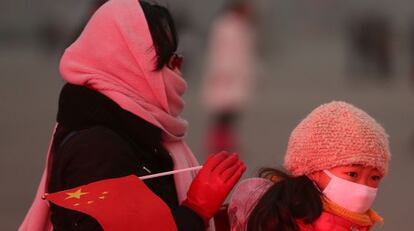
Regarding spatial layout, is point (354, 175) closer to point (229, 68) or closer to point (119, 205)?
point (119, 205)

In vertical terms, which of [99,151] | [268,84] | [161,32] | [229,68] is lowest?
[268,84]

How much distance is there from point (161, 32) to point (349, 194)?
2.64ft

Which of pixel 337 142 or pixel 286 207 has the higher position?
pixel 337 142

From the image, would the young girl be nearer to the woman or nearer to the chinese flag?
the woman

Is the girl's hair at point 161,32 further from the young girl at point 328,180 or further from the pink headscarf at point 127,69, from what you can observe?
the young girl at point 328,180

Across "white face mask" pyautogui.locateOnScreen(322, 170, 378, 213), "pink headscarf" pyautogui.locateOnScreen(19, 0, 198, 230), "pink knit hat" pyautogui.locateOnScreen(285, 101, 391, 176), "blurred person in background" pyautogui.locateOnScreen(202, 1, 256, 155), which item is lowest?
"blurred person in background" pyautogui.locateOnScreen(202, 1, 256, 155)

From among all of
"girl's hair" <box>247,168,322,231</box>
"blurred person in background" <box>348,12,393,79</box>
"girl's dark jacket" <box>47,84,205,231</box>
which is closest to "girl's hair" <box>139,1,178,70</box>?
"girl's dark jacket" <box>47,84,205,231</box>

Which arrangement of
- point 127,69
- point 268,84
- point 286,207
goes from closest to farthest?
point 286,207, point 127,69, point 268,84

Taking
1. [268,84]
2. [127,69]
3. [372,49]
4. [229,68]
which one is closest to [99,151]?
[127,69]

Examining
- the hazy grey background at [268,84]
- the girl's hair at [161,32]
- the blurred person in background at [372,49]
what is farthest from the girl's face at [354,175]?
the blurred person in background at [372,49]

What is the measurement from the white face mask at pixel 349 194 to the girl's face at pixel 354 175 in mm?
17

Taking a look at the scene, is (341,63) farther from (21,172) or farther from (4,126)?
(21,172)

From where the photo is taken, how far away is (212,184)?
3.19 metres

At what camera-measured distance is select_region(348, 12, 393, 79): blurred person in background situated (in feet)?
67.8
